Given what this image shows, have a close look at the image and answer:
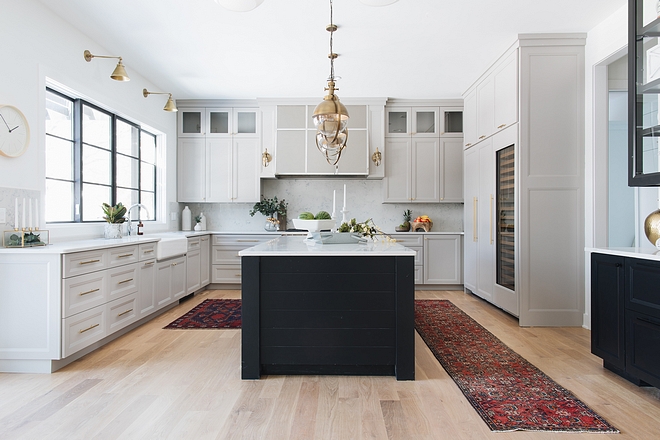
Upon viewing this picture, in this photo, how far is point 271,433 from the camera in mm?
1942

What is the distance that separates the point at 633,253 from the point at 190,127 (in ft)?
18.1

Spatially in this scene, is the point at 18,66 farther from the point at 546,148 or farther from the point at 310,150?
the point at 546,148

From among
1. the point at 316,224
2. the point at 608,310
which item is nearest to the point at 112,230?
the point at 316,224

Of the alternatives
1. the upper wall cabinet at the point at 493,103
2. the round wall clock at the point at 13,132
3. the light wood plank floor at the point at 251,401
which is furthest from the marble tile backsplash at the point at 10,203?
the upper wall cabinet at the point at 493,103

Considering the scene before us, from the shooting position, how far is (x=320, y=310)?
2.64 metres

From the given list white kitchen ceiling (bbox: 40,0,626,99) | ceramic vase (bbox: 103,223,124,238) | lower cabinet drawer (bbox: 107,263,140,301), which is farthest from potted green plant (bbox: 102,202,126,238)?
white kitchen ceiling (bbox: 40,0,626,99)

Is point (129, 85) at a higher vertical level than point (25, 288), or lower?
higher

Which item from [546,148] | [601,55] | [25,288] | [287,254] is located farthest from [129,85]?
[601,55]

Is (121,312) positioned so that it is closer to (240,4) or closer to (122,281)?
(122,281)

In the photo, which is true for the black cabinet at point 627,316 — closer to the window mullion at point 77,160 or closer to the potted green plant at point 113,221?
the potted green plant at point 113,221

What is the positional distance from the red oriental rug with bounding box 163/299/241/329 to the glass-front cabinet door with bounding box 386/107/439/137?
10.8 feet

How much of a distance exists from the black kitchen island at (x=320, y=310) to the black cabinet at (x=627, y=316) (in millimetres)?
1292

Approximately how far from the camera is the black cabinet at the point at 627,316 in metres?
2.27

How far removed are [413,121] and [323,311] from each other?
4114 millimetres
